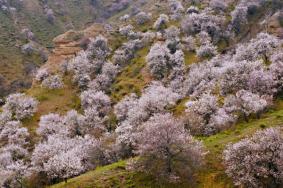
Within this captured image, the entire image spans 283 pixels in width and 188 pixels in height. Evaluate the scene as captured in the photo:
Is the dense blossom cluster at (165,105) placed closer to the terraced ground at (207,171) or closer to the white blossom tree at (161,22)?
the white blossom tree at (161,22)

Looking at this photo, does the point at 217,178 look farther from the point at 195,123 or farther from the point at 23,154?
the point at 23,154

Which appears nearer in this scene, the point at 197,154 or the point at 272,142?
the point at 272,142

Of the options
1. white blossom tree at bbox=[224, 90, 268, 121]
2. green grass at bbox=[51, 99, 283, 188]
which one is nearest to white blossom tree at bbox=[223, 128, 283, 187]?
green grass at bbox=[51, 99, 283, 188]

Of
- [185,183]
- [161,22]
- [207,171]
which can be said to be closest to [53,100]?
[161,22]

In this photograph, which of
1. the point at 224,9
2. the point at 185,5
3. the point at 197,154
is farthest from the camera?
the point at 185,5

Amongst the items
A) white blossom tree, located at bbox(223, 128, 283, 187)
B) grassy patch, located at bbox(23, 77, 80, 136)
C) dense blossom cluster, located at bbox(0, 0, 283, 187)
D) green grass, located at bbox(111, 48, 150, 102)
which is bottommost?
grassy patch, located at bbox(23, 77, 80, 136)

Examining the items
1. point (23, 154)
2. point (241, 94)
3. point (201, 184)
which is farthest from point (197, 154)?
point (23, 154)

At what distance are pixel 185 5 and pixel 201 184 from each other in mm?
117634

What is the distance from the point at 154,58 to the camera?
418 ft

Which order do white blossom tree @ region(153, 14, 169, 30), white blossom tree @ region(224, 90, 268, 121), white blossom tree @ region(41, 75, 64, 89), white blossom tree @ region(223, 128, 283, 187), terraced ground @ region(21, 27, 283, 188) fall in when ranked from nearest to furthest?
white blossom tree @ region(223, 128, 283, 187), terraced ground @ region(21, 27, 283, 188), white blossom tree @ region(224, 90, 268, 121), white blossom tree @ region(41, 75, 64, 89), white blossom tree @ region(153, 14, 169, 30)

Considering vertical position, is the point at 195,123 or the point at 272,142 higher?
the point at 272,142

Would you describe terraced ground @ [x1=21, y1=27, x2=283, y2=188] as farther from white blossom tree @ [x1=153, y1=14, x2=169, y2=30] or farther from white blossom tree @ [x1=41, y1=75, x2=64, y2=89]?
white blossom tree @ [x1=153, y1=14, x2=169, y2=30]

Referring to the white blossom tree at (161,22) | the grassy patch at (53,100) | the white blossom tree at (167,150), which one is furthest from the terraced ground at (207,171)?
the white blossom tree at (161,22)

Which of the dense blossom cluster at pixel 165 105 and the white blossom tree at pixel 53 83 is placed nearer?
the dense blossom cluster at pixel 165 105
